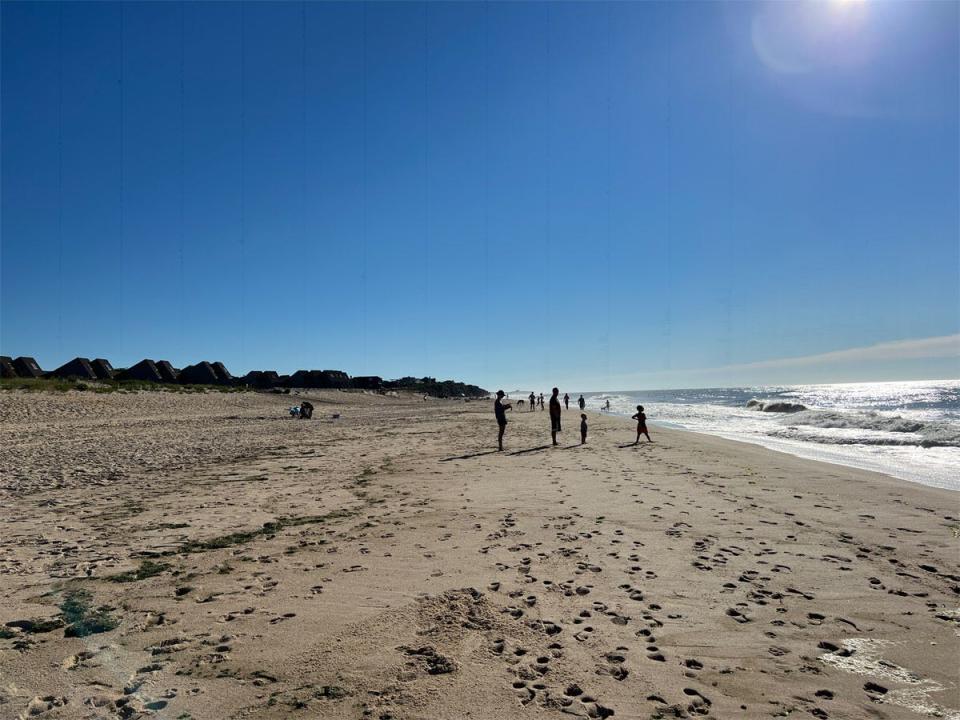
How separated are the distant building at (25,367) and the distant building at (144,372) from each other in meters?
8.55

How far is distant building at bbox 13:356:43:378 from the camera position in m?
48.8

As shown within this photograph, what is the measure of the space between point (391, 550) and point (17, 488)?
30.4 feet

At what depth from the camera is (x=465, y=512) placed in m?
8.64

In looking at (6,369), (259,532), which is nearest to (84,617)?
(259,532)

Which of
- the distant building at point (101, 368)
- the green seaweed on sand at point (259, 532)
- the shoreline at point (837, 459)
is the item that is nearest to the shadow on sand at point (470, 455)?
the green seaweed on sand at point (259, 532)

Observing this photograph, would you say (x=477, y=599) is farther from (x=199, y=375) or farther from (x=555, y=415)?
(x=199, y=375)

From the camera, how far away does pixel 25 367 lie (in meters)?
49.2

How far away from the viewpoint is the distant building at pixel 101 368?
5562cm

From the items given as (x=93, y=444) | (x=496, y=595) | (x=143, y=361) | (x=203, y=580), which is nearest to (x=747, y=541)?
(x=496, y=595)

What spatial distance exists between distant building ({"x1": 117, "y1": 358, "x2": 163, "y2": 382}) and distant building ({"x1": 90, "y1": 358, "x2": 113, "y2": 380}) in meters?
1.35

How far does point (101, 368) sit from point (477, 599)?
219ft

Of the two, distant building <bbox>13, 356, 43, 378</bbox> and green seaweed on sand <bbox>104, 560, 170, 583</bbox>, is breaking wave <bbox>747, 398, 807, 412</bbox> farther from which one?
distant building <bbox>13, 356, 43, 378</bbox>

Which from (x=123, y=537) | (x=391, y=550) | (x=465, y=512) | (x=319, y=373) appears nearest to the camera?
(x=391, y=550)

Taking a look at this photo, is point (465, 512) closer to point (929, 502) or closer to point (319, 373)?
point (929, 502)
